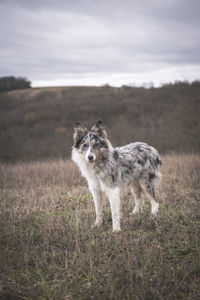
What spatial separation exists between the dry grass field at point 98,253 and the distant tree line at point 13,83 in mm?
30369

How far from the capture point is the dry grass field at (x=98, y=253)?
3.03 metres

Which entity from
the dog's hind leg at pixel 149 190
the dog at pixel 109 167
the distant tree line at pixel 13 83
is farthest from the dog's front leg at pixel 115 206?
the distant tree line at pixel 13 83

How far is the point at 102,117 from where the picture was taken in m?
23.6

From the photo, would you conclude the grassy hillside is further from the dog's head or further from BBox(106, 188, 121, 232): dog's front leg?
BBox(106, 188, 121, 232): dog's front leg

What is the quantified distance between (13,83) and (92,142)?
3305cm

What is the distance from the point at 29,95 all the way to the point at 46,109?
6.06m


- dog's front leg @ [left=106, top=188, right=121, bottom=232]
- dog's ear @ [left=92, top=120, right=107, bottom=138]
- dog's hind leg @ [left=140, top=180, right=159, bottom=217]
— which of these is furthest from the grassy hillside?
dog's front leg @ [left=106, top=188, right=121, bottom=232]

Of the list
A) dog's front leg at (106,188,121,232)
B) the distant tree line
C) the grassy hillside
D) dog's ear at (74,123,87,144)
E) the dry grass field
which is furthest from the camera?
the distant tree line

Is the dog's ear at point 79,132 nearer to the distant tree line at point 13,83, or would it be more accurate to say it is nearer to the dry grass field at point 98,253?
the dry grass field at point 98,253

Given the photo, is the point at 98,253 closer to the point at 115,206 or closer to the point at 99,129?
the point at 115,206

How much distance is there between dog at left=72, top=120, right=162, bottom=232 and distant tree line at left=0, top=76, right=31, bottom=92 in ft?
104

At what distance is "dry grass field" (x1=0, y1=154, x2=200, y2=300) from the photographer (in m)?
3.03

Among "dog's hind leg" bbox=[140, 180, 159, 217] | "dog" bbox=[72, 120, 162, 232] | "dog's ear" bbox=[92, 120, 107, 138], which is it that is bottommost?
"dog's hind leg" bbox=[140, 180, 159, 217]

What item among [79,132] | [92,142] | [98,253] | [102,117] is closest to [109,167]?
[92,142]
